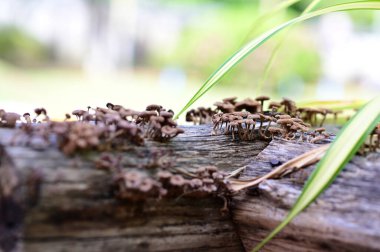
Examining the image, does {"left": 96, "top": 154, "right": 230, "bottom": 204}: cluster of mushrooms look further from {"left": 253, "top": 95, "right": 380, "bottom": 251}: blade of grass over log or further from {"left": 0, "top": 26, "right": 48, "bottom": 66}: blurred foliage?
{"left": 0, "top": 26, "right": 48, "bottom": 66}: blurred foliage

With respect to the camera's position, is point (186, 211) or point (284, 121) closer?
point (186, 211)

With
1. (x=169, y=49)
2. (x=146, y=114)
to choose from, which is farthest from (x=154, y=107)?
(x=169, y=49)

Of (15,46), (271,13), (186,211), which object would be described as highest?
(15,46)

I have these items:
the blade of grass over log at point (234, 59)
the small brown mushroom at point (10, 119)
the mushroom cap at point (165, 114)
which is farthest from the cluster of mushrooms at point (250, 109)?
the small brown mushroom at point (10, 119)

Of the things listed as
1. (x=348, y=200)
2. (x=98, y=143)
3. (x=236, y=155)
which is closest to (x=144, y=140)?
(x=98, y=143)

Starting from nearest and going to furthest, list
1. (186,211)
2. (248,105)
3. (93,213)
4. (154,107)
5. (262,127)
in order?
1. (93,213)
2. (186,211)
3. (154,107)
4. (262,127)
5. (248,105)

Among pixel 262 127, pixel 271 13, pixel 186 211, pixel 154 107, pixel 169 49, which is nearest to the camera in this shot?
pixel 186 211

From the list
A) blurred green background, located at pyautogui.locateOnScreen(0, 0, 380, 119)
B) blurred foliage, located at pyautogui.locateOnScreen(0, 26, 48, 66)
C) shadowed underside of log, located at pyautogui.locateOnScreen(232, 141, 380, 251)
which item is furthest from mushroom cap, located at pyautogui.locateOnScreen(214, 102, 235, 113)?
blurred foliage, located at pyautogui.locateOnScreen(0, 26, 48, 66)

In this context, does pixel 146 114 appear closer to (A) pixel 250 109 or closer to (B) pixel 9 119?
(B) pixel 9 119
